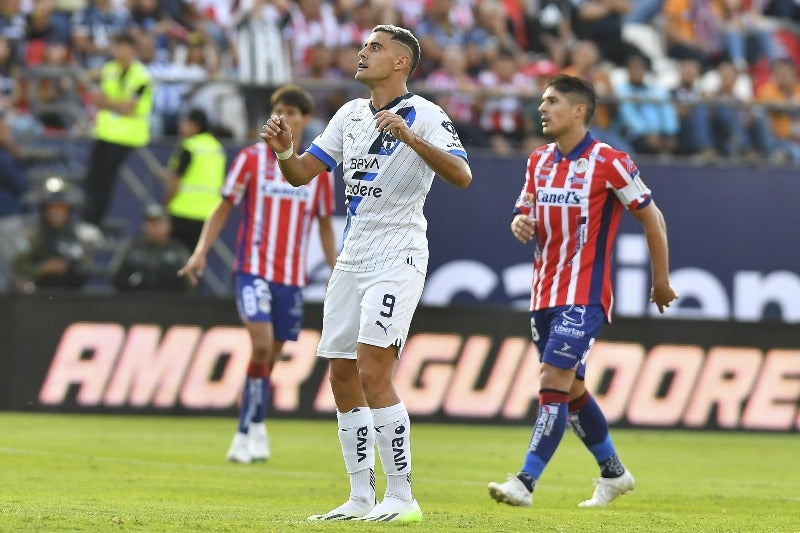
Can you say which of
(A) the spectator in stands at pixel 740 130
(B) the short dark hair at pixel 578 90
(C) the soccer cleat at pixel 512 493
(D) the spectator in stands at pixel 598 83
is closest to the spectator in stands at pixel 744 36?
(D) the spectator in stands at pixel 598 83

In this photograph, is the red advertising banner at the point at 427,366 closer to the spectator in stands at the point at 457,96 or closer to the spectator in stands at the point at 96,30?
the spectator in stands at the point at 457,96

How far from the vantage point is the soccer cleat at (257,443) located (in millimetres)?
12578

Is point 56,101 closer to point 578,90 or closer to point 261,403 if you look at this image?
point 261,403

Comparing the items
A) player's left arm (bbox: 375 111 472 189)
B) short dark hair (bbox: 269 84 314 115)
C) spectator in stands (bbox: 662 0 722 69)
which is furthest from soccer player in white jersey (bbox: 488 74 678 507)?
spectator in stands (bbox: 662 0 722 69)

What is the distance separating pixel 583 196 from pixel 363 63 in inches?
76.2

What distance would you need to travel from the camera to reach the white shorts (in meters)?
8.05

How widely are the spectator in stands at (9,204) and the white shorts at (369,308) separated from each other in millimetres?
10935

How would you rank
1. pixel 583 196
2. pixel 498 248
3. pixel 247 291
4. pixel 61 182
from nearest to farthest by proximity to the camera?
pixel 583 196 → pixel 247 291 → pixel 61 182 → pixel 498 248

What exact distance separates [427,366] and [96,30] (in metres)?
6.11

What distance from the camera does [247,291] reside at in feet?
41.5

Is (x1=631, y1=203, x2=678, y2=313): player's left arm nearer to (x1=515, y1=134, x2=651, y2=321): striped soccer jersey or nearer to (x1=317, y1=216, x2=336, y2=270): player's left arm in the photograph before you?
(x1=515, y1=134, x2=651, y2=321): striped soccer jersey

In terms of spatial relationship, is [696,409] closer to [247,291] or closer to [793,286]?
[793,286]

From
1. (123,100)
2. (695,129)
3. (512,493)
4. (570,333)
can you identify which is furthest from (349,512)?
(695,129)

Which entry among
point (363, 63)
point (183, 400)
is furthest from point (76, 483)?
point (183, 400)
